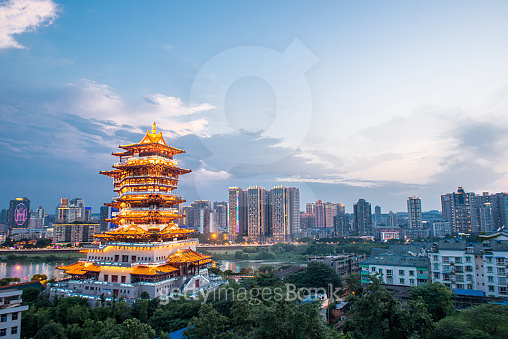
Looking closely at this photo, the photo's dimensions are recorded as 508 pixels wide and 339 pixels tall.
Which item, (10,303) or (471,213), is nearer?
(10,303)

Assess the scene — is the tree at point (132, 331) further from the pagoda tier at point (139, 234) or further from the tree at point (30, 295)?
the tree at point (30, 295)

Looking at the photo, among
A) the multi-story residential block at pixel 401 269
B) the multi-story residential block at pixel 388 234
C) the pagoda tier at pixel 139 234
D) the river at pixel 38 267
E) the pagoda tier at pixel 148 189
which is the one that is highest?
the pagoda tier at pixel 148 189

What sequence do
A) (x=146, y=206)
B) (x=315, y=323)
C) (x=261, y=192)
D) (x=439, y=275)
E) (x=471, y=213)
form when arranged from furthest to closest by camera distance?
(x=261, y=192)
(x=471, y=213)
(x=146, y=206)
(x=439, y=275)
(x=315, y=323)

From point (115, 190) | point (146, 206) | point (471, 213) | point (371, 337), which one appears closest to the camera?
point (371, 337)

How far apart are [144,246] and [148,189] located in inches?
153

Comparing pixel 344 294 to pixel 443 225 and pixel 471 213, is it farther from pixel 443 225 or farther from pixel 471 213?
pixel 443 225

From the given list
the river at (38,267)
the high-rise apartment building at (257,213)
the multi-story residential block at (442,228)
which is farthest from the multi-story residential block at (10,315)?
the multi-story residential block at (442,228)

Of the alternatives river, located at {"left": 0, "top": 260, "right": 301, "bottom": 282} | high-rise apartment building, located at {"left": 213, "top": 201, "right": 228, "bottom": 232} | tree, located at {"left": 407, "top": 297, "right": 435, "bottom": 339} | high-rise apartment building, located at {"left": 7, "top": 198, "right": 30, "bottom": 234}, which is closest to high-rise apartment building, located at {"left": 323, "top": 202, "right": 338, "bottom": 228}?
high-rise apartment building, located at {"left": 213, "top": 201, "right": 228, "bottom": 232}

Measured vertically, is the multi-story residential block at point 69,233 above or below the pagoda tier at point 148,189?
below

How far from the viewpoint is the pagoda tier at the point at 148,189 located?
2131 centimetres

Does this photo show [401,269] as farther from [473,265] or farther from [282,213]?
[282,213]

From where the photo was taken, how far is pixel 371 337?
31.8 ft

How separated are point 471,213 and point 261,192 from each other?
3917 centimetres

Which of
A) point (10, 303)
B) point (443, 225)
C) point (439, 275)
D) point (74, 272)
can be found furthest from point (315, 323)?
point (443, 225)
